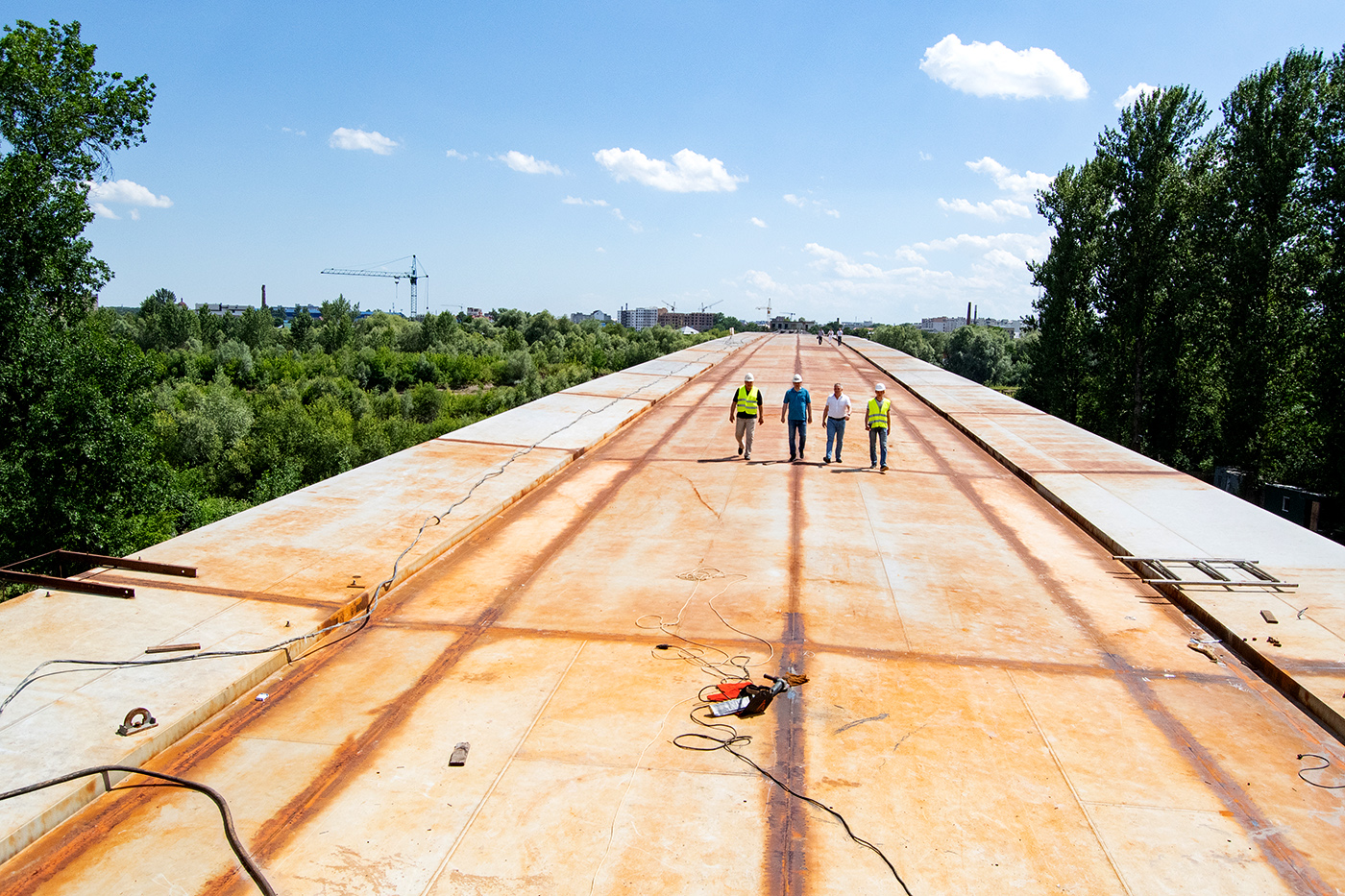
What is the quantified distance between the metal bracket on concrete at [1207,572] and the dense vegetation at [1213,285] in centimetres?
1955

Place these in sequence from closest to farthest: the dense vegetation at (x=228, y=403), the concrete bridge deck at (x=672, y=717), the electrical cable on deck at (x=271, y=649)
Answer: the concrete bridge deck at (x=672, y=717) < the electrical cable on deck at (x=271, y=649) < the dense vegetation at (x=228, y=403)

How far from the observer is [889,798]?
4.43 meters

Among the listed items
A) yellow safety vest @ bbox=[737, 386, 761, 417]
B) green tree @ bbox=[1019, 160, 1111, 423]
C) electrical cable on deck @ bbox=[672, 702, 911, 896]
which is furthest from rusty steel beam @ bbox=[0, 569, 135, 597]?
green tree @ bbox=[1019, 160, 1111, 423]

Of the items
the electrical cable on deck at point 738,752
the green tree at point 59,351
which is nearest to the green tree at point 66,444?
the green tree at point 59,351

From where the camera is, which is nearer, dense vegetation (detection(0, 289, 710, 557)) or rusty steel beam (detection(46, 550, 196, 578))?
rusty steel beam (detection(46, 550, 196, 578))

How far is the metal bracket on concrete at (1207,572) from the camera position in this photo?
24.7 feet

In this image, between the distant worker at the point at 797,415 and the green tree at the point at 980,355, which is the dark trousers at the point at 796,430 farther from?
the green tree at the point at 980,355

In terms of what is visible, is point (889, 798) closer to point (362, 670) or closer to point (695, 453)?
point (362, 670)

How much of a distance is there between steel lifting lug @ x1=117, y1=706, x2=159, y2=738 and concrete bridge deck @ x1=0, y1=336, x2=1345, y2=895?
0.48 feet

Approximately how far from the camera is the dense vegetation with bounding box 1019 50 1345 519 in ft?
82.6

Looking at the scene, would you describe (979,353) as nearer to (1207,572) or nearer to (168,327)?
(168,327)

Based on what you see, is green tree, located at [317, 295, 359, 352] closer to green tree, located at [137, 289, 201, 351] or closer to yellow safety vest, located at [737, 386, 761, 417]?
green tree, located at [137, 289, 201, 351]

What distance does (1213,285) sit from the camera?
2858cm

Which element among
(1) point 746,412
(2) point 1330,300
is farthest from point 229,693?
(2) point 1330,300
